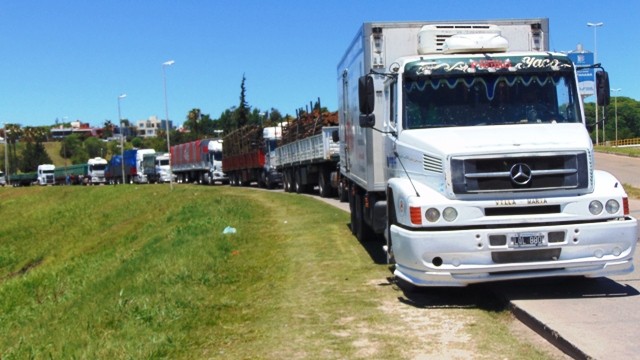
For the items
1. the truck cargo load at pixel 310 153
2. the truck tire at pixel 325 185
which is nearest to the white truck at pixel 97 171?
the truck cargo load at pixel 310 153

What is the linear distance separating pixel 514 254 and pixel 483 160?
3.37ft

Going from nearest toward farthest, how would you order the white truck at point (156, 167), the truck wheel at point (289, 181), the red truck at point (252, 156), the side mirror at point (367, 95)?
1. the side mirror at point (367, 95)
2. the truck wheel at point (289, 181)
3. the red truck at point (252, 156)
4. the white truck at point (156, 167)

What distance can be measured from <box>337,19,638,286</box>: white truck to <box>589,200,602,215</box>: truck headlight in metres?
0.01

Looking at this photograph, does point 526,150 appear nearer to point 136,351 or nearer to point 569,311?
point 569,311

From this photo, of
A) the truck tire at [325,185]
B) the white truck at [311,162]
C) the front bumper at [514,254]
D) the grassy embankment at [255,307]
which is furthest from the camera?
the truck tire at [325,185]

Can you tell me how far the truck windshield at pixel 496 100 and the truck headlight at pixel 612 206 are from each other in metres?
1.26

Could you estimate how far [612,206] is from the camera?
8133mm

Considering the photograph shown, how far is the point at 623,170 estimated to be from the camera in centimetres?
3503

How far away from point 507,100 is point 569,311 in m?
2.64

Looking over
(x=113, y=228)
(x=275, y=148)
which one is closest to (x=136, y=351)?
(x=113, y=228)

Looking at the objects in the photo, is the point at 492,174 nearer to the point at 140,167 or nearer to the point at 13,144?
the point at 140,167

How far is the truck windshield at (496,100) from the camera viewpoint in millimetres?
9008

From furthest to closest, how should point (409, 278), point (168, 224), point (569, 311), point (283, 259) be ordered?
point (168, 224), point (283, 259), point (409, 278), point (569, 311)

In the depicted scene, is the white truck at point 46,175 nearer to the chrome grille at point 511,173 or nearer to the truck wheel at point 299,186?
the truck wheel at point 299,186
